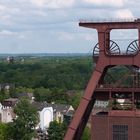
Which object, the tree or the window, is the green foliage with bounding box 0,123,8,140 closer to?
the tree

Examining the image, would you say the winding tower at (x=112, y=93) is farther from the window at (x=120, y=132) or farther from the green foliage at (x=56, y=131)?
the green foliage at (x=56, y=131)

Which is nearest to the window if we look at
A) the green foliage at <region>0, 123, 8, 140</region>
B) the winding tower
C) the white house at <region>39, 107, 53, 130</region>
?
the winding tower

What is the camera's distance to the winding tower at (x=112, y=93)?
137 ft

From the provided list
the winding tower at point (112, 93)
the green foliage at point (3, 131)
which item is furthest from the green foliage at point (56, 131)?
the winding tower at point (112, 93)

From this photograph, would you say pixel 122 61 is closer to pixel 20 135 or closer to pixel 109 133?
pixel 109 133

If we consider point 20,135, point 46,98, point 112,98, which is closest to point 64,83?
point 46,98

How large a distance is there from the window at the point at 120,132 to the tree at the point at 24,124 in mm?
39283

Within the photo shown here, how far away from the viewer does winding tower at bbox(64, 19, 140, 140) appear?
Answer: 137ft

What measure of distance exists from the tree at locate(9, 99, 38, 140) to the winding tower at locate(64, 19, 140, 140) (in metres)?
37.3

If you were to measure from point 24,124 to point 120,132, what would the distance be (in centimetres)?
4054

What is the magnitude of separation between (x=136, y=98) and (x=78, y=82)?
15547cm

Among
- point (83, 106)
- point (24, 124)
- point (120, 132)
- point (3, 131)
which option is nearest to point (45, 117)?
point (24, 124)

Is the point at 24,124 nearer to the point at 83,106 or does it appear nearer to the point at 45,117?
the point at 45,117

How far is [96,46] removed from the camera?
43.4m
